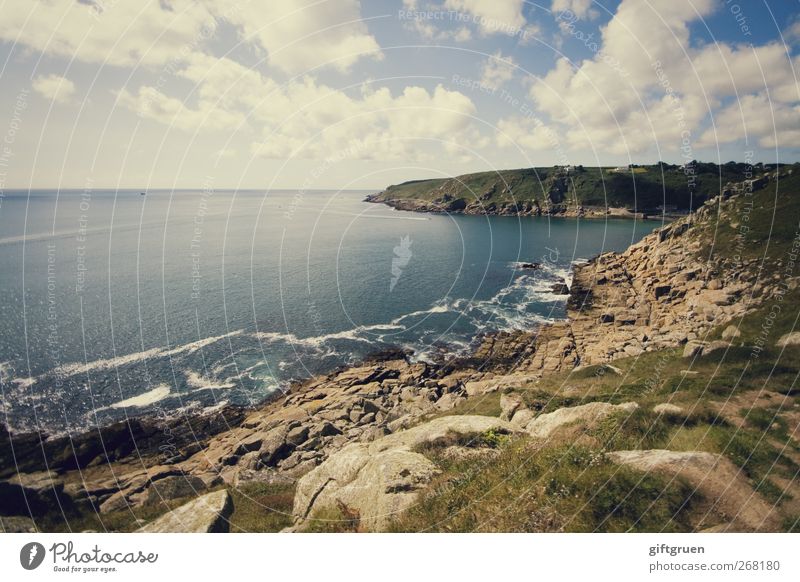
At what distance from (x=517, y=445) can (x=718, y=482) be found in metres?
6.67

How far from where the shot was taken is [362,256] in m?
96.1

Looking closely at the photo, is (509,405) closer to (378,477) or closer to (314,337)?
(378,477)

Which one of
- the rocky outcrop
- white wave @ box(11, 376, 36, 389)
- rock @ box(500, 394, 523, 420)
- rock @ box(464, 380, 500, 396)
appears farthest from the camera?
white wave @ box(11, 376, 36, 389)

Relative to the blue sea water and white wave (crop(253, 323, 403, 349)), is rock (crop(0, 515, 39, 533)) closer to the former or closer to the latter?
the blue sea water

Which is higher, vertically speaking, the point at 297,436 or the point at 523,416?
the point at 523,416

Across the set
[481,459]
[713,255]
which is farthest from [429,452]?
[713,255]

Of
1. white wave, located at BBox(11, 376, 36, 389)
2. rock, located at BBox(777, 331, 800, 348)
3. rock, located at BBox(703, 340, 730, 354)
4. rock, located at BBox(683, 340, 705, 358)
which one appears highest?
rock, located at BBox(777, 331, 800, 348)

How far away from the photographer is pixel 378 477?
561 inches

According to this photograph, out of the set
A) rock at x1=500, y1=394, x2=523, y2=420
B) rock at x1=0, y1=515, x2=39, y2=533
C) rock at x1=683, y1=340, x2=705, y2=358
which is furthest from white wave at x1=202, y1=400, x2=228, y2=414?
rock at x1=683, y1=340, x2=705, y2=358

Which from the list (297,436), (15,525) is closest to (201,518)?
(15,525)

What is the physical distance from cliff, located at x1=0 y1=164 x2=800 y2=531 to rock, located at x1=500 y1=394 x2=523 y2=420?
0.19m

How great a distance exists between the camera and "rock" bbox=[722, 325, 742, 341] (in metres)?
29.9

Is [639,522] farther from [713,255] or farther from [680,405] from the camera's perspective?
[713,255]

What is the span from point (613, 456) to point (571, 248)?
114126 millimetres
